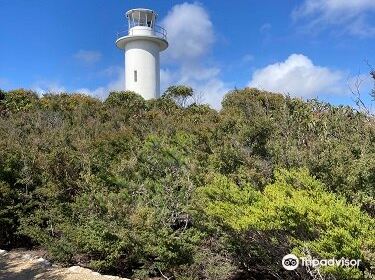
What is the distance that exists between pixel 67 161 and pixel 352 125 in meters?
6.20

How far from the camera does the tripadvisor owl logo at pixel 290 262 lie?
18.9 ft

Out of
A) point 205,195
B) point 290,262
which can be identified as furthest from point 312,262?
point 205,195

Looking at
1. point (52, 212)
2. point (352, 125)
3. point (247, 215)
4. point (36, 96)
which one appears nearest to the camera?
point (247, 215)

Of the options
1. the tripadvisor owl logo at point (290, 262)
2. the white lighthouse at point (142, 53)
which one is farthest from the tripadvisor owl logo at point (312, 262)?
the white lighthouse at point (142, 53)

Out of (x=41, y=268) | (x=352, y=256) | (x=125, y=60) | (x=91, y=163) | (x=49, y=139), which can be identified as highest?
(x=125, y=60)

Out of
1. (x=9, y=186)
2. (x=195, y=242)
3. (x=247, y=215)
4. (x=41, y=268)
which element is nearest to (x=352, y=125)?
(x=247, y=215)

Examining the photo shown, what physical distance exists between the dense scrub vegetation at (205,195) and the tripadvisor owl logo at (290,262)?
12 cm

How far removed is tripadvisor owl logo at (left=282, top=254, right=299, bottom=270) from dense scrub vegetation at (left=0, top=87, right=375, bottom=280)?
4.8 inches

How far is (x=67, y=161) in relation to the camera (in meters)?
10.5

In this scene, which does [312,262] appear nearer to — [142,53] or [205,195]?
[205,195]

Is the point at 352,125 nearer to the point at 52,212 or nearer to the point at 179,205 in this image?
the point at 179,205

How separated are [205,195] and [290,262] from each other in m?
1.55

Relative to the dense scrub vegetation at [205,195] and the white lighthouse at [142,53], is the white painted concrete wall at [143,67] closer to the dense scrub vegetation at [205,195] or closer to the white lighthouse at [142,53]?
the white lighthouse at [142,53]

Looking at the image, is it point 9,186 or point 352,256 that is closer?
point 352,256
